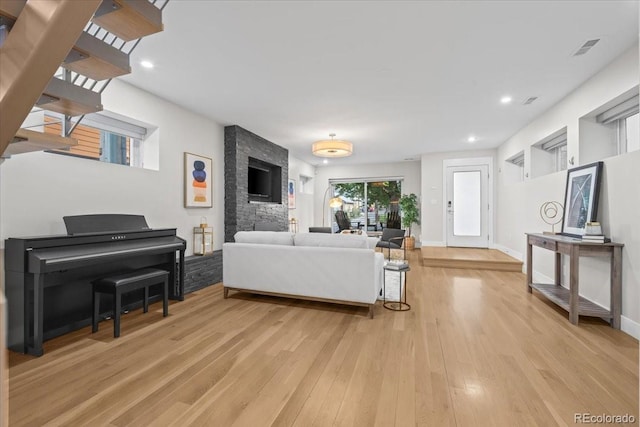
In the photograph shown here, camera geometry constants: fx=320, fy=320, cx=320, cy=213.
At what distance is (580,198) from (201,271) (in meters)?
4.60

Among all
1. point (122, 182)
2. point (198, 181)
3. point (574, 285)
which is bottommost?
point (574, 285)

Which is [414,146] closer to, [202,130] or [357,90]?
[357,90]

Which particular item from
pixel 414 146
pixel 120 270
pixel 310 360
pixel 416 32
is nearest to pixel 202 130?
pixel 120 270

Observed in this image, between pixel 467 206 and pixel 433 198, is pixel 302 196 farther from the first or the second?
pixel 467 206

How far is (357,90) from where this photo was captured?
3.81 m

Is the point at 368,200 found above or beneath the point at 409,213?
above

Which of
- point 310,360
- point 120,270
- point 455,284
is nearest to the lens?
point 310,360

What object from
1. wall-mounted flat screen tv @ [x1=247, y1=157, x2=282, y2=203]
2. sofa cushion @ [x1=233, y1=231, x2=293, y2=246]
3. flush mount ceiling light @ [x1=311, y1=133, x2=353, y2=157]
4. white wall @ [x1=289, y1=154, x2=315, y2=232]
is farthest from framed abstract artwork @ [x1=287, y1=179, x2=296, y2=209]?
sofa cushion @ [x1=233, y1=231, x2=293, y2=246]

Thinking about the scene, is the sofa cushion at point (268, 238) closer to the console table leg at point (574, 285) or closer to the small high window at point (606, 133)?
the console table leg at point (574, 285)

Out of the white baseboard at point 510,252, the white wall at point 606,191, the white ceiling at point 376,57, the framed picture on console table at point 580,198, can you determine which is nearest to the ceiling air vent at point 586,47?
the white ceiling at point 376,57

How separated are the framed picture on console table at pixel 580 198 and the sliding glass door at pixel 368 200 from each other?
5488 mm

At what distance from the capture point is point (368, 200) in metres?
9.52

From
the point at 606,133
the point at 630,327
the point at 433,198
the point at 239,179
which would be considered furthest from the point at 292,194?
the point at 630,327

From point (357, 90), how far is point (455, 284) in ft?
9.86
